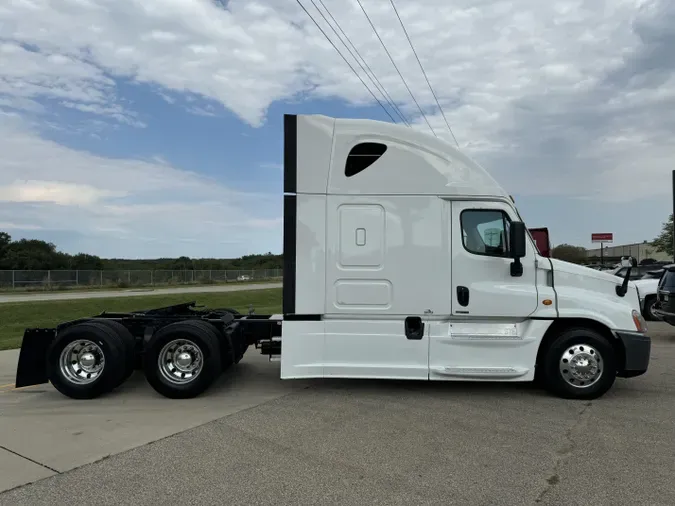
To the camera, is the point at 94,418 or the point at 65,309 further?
the point at 65,309

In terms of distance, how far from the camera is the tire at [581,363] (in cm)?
657

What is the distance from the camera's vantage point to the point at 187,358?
6.84 meters

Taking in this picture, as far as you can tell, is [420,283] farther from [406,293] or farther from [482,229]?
[482,229]

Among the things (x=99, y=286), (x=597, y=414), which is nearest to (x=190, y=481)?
(x=597, y=414)

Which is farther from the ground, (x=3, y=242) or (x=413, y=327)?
(x=3, y=242)

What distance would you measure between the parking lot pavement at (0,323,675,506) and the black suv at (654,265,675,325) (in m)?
5.39

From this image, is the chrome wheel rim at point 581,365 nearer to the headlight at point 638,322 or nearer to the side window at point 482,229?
the headlight at point 638,322

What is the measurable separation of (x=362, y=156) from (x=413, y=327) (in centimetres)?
226

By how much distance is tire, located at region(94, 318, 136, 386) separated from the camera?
22.7ft

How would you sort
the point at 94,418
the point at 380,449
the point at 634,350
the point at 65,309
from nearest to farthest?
the point at 380,449, the point at 94,418, the point at 634,350, the point at 65,309

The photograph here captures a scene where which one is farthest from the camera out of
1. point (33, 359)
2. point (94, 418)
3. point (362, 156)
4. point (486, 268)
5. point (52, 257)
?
point (52, 257)

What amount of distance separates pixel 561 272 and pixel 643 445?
7.50ft

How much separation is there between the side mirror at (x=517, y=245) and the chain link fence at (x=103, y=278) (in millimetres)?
29148

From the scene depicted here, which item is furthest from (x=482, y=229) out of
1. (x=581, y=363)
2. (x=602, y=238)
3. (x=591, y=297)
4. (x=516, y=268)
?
(x=602, y=238)
